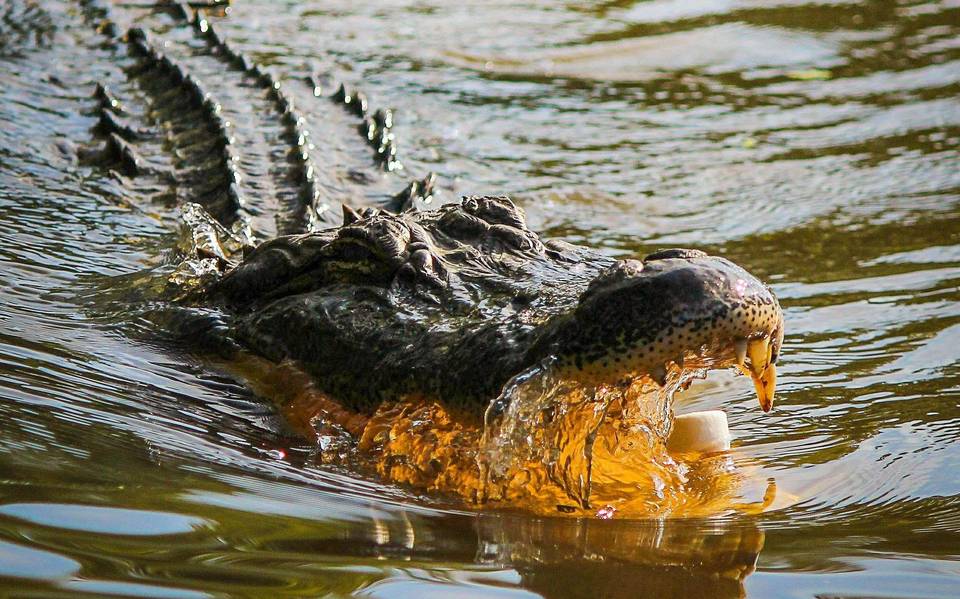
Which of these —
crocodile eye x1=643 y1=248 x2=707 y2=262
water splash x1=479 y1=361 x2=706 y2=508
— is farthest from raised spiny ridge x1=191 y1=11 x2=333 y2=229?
crocodile eye x1=643 y1=248 x2=707 y2=262

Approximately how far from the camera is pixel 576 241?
580cm

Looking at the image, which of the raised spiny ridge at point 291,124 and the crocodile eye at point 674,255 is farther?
the raised spiny ridge at point 291,124

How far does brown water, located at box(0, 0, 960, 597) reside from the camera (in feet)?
8.36

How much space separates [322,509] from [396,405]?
0.57 meters

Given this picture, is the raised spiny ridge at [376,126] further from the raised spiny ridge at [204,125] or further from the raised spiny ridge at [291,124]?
the raised spiny ridge at [204,125]

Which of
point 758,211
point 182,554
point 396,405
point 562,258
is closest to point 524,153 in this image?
point 758,211

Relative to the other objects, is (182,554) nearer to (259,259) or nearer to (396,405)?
(396,405)

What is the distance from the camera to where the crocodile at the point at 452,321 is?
2758 millimetres

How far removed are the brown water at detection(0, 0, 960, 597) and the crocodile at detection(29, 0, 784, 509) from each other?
18 centimetres

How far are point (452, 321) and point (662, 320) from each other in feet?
2.63

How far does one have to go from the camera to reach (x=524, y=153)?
23.8 feet

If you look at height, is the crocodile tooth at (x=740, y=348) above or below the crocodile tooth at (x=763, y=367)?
above

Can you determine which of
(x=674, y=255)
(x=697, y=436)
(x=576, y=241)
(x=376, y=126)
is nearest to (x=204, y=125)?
(x=376, y=126)

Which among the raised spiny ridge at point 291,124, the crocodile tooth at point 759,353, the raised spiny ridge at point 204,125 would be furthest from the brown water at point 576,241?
the raised spiny ridge at point 291,124
